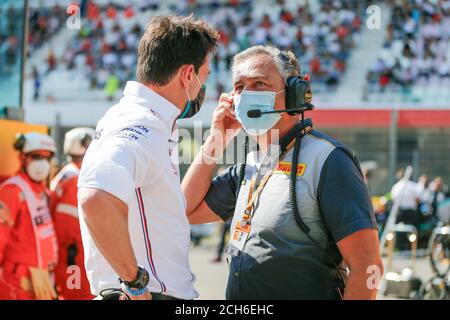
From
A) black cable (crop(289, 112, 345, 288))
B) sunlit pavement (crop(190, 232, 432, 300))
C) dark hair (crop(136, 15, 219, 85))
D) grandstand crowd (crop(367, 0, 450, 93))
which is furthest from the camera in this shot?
grandstand crowd (crop(367, 0, 450, 93))

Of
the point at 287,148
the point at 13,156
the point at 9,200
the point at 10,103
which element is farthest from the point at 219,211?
the point at 10,103

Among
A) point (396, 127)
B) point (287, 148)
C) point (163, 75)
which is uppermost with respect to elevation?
point (163, 75)

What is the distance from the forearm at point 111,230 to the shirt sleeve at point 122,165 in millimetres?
40

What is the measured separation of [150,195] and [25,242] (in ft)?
10.1

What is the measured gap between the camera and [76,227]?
581 cm

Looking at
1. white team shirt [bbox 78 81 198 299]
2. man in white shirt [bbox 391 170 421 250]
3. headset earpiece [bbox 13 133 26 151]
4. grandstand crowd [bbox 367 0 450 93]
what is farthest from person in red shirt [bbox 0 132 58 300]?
grandstand crowd [bbox 367 0 450 93]

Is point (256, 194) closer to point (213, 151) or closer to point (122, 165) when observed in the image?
point (213, 151)

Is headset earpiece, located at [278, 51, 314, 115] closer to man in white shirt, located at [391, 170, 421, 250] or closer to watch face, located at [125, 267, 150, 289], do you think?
watch face, located at [125, 267, 150, 289]

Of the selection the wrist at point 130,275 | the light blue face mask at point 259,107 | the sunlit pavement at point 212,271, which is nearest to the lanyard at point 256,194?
the light blue face mask at point 259,107

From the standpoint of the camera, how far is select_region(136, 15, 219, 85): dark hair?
2.73 metres

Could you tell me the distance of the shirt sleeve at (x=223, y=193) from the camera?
343cm

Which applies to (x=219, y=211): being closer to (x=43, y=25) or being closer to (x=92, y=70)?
(x=92, y=70)

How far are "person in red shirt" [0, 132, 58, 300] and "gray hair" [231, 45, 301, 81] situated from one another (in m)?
2.82

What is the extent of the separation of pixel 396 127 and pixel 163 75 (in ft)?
51.1
